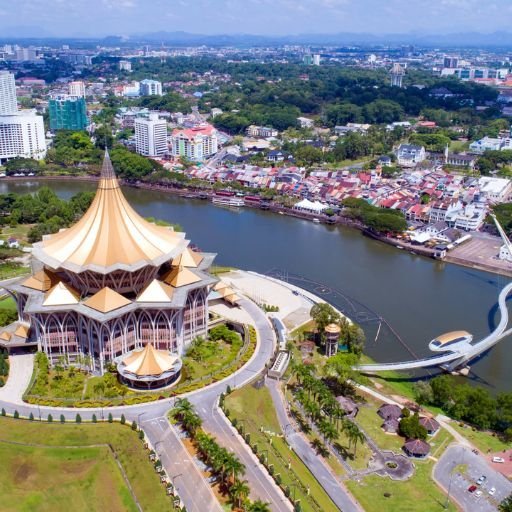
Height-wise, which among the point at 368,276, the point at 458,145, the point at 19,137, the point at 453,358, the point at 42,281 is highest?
the point at 19,137

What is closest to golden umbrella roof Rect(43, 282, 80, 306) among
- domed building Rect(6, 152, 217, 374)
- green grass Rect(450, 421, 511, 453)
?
domed building Rect(6, 152, 217, 374)

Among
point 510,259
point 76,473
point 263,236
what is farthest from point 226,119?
point 76,473

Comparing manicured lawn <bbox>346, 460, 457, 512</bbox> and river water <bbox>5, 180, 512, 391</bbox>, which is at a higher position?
manicured lawn <bbox>346, 460, 457, 512</bbox>

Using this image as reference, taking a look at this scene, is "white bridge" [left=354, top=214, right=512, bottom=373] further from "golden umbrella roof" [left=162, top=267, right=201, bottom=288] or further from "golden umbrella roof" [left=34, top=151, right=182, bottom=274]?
"golden umbrella roof" [left=34, top=151, right=182, bottom=274]

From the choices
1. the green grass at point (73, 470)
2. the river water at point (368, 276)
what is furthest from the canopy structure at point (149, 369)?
the river water at point (368, 276)

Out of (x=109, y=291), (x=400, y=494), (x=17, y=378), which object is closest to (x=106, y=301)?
(x=109, y=291)

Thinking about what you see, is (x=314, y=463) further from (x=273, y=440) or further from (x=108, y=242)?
(x=108, y=242)
